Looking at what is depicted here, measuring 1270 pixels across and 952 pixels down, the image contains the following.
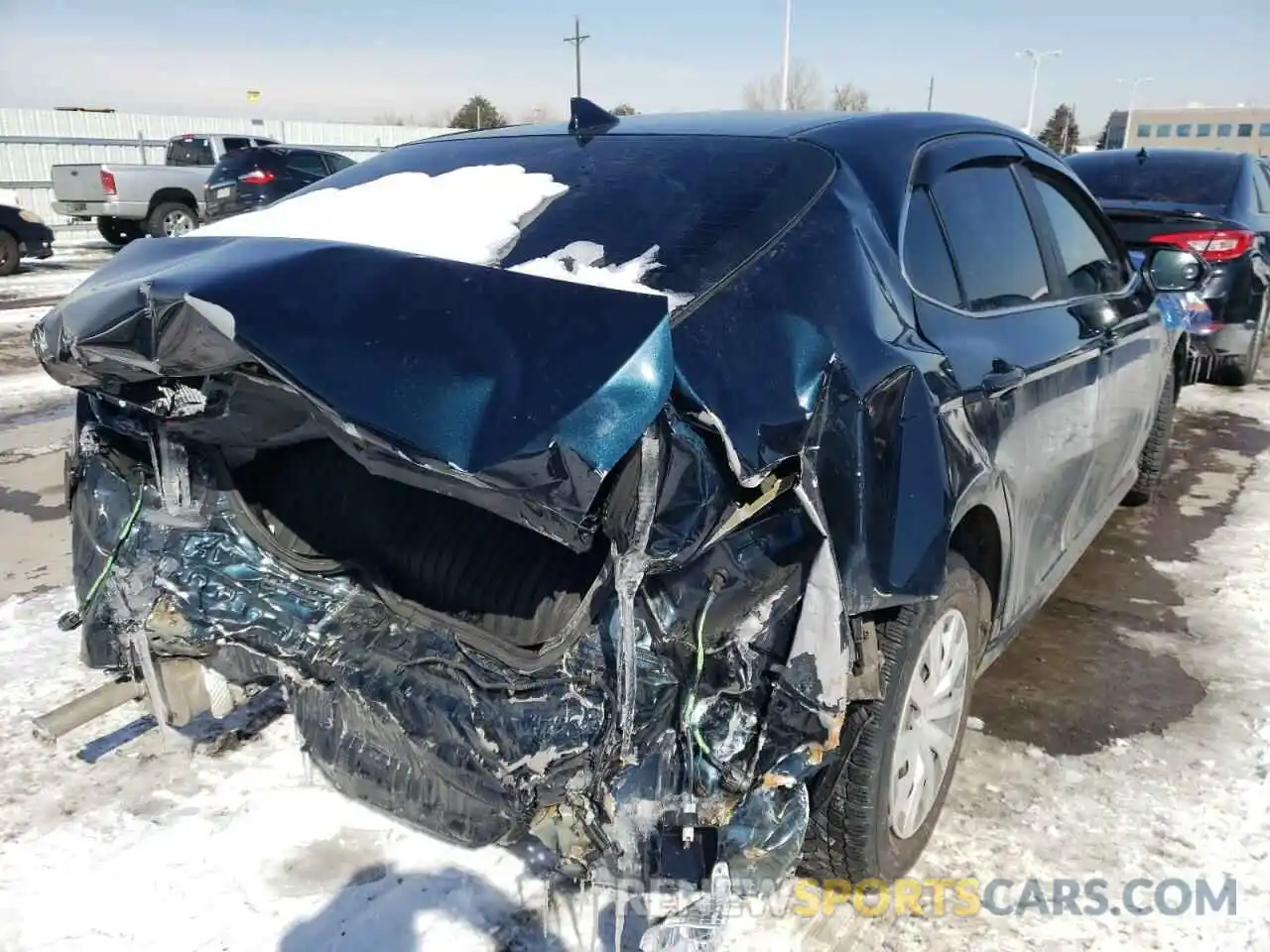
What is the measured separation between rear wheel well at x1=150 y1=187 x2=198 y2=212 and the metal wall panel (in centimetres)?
499

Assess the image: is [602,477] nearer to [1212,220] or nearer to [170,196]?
[1212,220]

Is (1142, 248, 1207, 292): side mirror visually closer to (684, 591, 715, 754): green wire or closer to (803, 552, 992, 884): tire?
(803, 552, 992, 884): tire

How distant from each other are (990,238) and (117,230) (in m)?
18.2

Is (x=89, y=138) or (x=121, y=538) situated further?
(x=89, y=138)

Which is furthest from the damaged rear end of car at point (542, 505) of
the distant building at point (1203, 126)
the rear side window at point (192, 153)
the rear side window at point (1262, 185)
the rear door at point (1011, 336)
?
the distant building at point (1203, 126)

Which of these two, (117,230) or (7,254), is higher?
(7,254)

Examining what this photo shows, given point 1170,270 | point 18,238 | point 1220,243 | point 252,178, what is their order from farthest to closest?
point 252,178
point 18,238
point 1220,243
point 1170,270

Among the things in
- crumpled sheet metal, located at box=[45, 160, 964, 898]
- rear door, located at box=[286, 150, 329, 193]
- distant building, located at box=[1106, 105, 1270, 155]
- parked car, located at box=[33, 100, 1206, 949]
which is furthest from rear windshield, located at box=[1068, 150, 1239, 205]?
distant building, located at box=[1106, 105, 1270, 155]

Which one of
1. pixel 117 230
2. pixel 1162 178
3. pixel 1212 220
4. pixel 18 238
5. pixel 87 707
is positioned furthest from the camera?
pixel 117 230

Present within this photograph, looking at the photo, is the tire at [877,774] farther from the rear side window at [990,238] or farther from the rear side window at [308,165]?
the rear side window at [308,165]

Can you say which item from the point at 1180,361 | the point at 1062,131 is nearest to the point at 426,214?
the point at 1180,361

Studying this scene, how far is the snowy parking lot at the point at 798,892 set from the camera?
228 centimetres

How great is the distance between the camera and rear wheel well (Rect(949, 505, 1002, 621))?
243 centimetres

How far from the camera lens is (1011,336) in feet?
8.87
